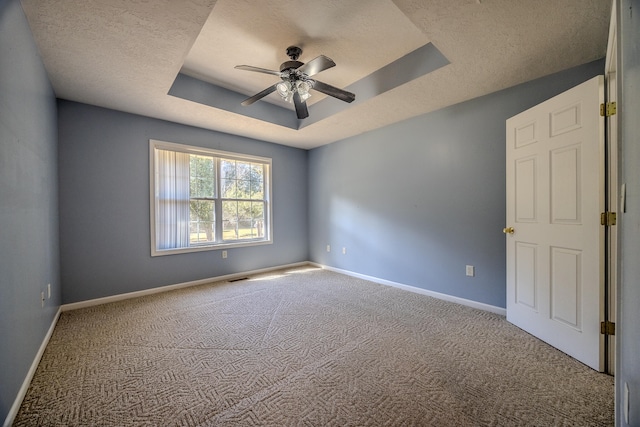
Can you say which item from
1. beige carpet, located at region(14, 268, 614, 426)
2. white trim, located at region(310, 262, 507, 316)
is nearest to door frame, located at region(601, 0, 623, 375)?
beige carpet, located at region(14, 268, 614, 426)

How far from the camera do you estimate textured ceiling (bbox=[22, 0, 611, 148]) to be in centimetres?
172

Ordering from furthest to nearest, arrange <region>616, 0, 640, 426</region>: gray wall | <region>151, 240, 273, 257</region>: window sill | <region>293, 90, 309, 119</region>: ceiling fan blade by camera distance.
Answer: <region>151, 240, 273, 257</region>: window sill < <region>293, 90, 309, 119</region>: ceiling fan blade < <region>616, 0, 640, 426</region>: gray wall

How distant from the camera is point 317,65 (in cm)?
217

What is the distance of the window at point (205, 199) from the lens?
12.1 feet

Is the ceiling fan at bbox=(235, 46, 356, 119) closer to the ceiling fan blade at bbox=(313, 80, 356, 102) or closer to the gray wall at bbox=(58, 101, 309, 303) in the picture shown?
the ceiling fan blade at bbox=(313, 80, 356, 102)

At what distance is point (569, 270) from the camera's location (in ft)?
6.49

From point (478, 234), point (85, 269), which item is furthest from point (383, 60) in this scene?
point (85, 269)

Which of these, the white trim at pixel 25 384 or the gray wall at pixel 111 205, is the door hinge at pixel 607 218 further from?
the gray wall at pixel 111 205

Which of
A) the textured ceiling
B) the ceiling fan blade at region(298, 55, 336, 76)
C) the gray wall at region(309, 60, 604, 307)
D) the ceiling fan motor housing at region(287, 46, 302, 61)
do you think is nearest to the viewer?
the textured ceiling

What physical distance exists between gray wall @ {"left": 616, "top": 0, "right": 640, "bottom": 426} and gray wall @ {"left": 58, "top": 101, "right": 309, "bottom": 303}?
4288 mm

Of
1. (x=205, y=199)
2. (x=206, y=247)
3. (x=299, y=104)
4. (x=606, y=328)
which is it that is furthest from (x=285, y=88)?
(x=606, y=328)

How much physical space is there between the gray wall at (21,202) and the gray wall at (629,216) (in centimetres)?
284

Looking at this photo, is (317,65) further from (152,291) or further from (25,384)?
(152,291)

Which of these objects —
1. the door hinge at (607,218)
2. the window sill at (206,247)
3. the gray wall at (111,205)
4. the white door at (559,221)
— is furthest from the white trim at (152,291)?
the door hinge at (607,218)
